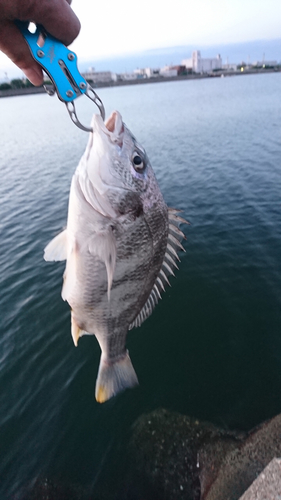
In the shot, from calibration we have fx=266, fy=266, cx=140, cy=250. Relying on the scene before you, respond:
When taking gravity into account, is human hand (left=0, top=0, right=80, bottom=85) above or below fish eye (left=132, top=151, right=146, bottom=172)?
above

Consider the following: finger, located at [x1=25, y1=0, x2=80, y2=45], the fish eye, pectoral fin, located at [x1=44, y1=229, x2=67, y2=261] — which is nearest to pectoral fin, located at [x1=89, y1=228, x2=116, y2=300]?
pectoral fin, located at [x1=44, y1=229, x2=67, y2=261]

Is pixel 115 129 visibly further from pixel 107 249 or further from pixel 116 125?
pixel 107 249

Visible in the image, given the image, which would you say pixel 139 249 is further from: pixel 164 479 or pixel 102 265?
pixel 164 479

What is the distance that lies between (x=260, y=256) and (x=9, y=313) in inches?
320

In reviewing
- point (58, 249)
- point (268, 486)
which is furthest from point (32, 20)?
point (268, 486)

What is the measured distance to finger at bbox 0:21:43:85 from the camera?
2.25m

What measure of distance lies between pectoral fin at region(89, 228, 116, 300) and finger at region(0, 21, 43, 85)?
172cm

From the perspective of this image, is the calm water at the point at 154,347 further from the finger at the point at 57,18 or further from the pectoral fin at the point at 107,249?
the finger at the point at 57,18

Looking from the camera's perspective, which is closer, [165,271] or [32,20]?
[32,20]

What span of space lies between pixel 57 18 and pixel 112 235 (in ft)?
5.92

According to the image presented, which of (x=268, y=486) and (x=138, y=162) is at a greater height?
(x=138, y=162)

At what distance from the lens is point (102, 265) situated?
2707mm

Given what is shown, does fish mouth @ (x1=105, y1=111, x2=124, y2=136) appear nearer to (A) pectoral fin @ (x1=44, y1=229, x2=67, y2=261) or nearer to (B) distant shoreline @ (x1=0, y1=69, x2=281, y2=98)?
(A) pectoral fin @ (x1=44, y1=229, x2=67, y2=261)

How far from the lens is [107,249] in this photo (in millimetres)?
2574
